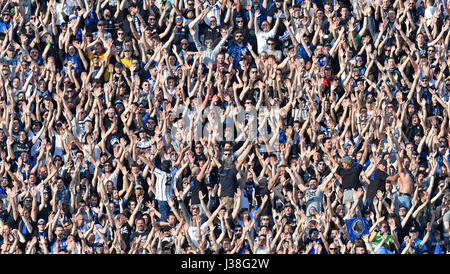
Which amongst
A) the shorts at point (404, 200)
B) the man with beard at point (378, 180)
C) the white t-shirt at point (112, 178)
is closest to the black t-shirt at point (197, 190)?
the white t-shirt at point (112, 178)

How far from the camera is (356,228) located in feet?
97.3

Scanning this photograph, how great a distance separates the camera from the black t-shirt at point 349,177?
30.0 m

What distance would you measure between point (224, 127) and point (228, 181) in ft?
3.64

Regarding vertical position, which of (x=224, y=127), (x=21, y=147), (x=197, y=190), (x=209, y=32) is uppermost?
(x=209, y=32)

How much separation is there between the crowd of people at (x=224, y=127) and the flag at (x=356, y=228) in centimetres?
2

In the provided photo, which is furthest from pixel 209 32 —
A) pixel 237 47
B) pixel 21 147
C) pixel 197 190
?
pixel 21 147

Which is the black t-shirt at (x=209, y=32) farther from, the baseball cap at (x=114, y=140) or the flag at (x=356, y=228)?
the flag at (x=356, y=228)

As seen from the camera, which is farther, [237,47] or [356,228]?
[237,47]

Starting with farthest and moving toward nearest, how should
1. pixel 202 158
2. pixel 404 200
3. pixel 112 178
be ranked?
pixel 202 158 → pixel 112 178 → pixel 404 200

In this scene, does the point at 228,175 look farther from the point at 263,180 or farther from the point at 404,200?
the point at 404,200

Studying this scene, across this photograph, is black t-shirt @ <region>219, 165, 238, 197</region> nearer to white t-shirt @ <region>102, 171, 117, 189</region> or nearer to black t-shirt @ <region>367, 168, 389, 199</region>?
white t-shirt @ <region>102, 171, 117, 189</region>

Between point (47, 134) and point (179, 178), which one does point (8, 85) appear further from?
point (179, 178)

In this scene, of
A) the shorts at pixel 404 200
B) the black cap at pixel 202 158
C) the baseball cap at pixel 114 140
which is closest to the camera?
the shorts at pixel 404 200

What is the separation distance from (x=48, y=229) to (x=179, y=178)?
2338mm
